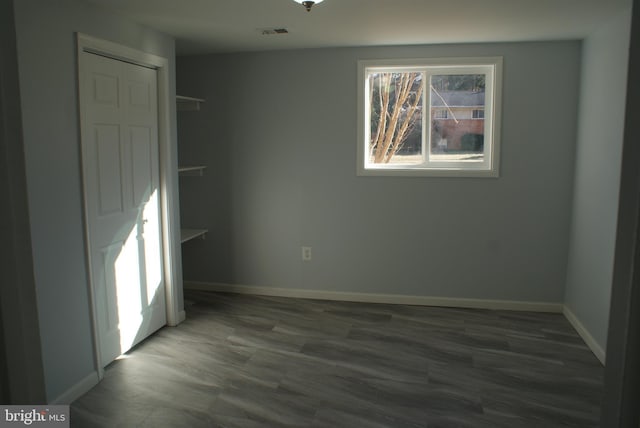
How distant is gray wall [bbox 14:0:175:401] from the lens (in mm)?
2455

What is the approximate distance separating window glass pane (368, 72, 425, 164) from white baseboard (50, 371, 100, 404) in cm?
289

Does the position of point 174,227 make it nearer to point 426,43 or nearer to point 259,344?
point 259,344

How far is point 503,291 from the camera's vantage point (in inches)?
170

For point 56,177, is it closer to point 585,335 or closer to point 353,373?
point 353,373

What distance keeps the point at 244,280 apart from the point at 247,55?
213cm

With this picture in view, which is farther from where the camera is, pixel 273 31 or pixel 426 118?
pixel 426 118

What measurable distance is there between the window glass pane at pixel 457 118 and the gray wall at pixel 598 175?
800mm

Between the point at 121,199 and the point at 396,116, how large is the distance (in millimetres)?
2463

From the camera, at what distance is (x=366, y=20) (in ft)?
10.8

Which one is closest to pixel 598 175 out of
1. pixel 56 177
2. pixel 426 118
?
pixel 426 118

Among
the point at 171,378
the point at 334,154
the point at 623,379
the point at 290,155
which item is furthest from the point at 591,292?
the point at 623,379

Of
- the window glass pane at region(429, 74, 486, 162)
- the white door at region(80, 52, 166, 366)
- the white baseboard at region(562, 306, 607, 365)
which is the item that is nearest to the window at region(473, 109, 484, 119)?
the window glass pane at region(429, 74, 486, 162)

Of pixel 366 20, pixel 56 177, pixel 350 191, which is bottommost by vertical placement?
pixel 350 191

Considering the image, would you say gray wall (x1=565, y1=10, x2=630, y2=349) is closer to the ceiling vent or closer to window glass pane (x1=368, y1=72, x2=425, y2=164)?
window glass pane (x1=368, y1=72, x2=425, y2=164)
